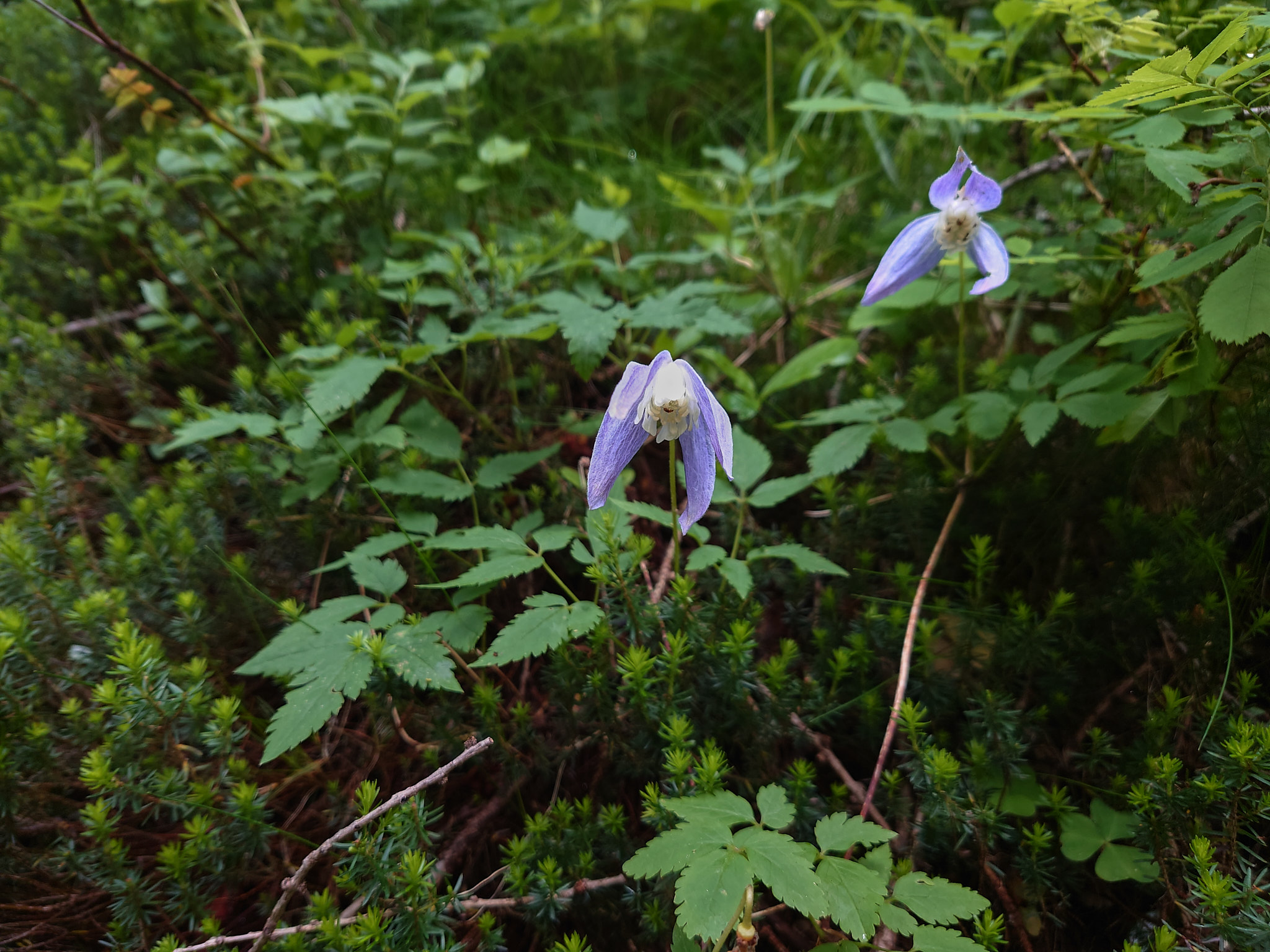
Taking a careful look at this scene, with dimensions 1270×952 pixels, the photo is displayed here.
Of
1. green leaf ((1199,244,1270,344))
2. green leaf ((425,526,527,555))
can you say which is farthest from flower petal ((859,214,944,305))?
green leaf ((425,526,527,555))

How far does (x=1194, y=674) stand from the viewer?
1.65 metres

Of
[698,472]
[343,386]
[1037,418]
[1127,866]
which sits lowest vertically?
[1127,866]

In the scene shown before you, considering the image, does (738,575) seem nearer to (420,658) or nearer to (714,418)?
(714,418)

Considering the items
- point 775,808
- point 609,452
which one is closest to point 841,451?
point 609,452

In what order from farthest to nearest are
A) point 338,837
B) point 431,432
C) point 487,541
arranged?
point 431,432
point 487,541
point 338,837

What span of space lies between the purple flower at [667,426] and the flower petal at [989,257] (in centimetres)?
82

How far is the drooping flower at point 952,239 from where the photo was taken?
5.69 ft

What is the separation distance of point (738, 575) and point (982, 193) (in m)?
1.17

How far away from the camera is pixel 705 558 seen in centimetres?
162

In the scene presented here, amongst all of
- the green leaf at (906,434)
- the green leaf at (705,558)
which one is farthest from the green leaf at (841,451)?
the green leaf at (705,558)

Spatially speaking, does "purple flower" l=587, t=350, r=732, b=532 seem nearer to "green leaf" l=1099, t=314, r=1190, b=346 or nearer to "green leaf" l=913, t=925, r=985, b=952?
"green leaf" l=913, t=925, r=985, b=952

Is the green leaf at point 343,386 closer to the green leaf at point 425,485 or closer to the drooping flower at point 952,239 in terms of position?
the green leaf at point 425,485

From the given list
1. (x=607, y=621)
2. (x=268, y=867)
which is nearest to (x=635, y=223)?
(x=607, y=621)

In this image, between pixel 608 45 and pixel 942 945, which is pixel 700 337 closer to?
pixel 942 945
